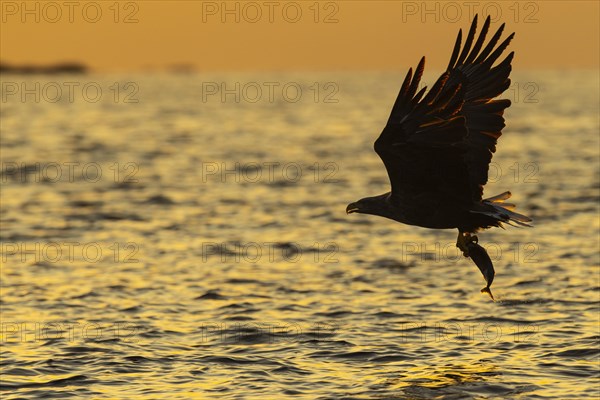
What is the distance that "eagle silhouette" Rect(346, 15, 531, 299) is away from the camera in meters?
12.0

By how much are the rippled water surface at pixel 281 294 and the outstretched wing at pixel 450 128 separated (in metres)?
2.57

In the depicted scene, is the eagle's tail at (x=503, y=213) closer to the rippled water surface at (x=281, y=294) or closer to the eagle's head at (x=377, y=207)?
the eagle's head at (x=377, y=207)

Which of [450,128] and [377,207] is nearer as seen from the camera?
[450,128]

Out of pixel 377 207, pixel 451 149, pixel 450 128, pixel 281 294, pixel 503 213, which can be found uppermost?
pixel 450 128

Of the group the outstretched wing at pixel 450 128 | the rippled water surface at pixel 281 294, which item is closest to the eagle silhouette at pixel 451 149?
the outstretched wing at pixel 450 128

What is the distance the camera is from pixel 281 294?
19984 millimetres

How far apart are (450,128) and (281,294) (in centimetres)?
845

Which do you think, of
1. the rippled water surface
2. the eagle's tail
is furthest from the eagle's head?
the rippled water surface

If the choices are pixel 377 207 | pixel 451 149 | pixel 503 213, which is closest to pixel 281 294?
pixel 377 207

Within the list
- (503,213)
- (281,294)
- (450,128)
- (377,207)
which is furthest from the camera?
(281,294)

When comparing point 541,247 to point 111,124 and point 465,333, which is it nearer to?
point 465,333

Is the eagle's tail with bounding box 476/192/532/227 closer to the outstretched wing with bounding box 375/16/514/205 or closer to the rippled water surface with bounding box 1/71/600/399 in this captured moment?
the outstretched wing with bounding box 375/16/514/205

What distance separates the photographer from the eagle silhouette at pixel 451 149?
12023 millimetres

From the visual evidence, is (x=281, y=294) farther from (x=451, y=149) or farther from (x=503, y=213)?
(x=451, y=149)
